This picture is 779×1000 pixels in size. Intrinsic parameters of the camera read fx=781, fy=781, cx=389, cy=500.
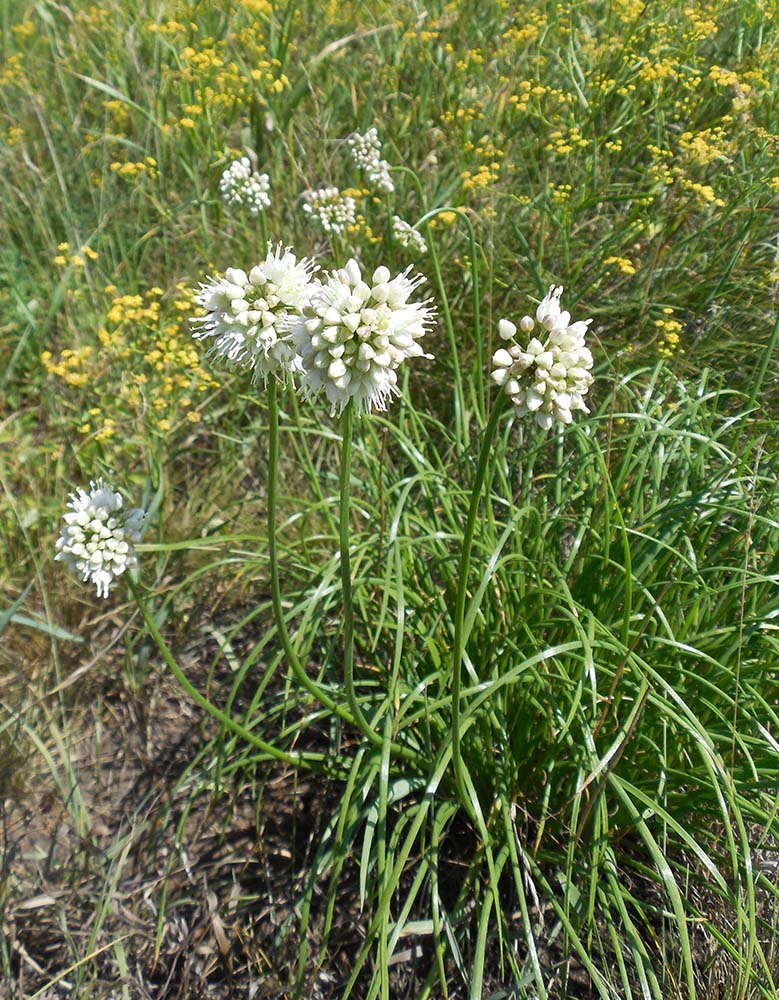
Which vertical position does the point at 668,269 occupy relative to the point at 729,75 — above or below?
below

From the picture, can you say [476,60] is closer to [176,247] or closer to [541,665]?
[176,247]

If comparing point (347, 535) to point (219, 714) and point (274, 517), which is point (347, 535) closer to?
point (274, 517)

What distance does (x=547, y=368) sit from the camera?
1262 millimetres

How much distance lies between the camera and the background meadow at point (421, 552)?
1990mm

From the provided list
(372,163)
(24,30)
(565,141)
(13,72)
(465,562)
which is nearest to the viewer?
(465,562)

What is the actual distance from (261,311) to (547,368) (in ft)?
1.69

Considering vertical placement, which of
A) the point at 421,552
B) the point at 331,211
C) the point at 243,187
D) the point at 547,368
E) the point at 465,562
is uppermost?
the point at 243,187

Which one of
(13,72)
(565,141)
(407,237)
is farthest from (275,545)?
(13,72)

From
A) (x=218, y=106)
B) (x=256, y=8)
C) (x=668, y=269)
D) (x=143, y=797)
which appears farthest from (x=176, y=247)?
(x=143, y=797)

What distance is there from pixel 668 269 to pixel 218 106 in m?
2.49

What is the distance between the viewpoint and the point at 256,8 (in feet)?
13.9

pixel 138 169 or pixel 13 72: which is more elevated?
pixel 13 72

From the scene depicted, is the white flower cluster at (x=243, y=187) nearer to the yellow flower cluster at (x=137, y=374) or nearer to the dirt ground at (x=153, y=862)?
the yellow flower cluster at (x=137, y=374)

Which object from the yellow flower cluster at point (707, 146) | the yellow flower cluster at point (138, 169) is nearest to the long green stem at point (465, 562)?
the yellow flower cluster at point (707, 146)
